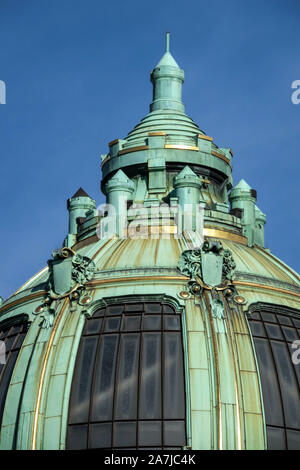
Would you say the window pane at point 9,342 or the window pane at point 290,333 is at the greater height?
the window pane at point 9,342

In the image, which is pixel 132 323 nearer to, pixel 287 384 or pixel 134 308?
pixel 134 308

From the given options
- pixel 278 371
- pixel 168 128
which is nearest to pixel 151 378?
pixel 278 371

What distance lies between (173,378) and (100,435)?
3.58 meters

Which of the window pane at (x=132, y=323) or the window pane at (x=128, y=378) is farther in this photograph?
the window pane at (x=132, y=323)

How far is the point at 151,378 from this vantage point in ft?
200

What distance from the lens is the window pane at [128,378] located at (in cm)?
6041

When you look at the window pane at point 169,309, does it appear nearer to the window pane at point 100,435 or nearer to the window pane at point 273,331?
the window pane at point 273,331

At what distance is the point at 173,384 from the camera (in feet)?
199

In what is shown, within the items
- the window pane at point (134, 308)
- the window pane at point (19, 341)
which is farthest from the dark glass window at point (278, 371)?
the window pane at point (19, 341)

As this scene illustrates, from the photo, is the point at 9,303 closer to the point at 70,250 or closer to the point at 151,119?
the point at 70,250

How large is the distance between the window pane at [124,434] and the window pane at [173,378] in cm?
137
